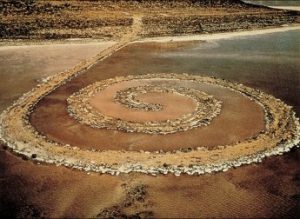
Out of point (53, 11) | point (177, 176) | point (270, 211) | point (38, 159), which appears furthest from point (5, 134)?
point (53, 11)

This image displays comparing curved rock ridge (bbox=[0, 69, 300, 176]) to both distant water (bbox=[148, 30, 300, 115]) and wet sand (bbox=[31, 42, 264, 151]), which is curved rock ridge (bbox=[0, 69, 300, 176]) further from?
distant water (bbox=[148, 30, 300, 115])

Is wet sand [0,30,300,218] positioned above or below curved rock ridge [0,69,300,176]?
below

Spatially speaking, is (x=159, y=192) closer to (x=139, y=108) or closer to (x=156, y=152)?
(x=156, y=152)

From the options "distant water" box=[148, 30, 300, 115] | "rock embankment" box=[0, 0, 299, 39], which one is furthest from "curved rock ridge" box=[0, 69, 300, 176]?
"rock embankment" box=[0, 0, 299, 39]

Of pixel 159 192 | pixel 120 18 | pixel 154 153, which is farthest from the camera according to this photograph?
pixel 120 18

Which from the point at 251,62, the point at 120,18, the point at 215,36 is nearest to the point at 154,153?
the point at 251,62
